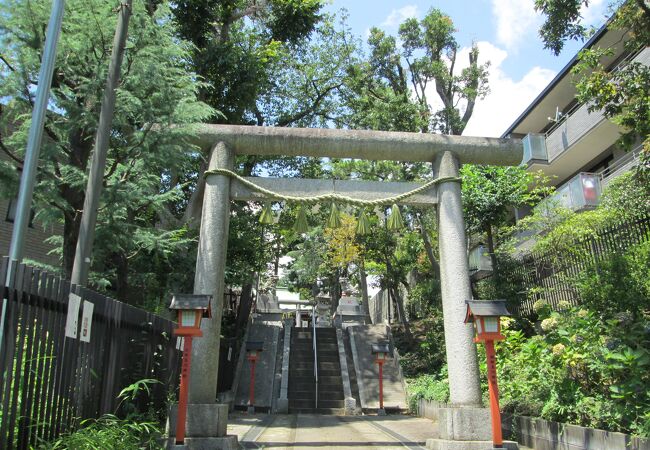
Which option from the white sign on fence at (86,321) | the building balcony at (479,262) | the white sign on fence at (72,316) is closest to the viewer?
the white sign on fence at (72,316)

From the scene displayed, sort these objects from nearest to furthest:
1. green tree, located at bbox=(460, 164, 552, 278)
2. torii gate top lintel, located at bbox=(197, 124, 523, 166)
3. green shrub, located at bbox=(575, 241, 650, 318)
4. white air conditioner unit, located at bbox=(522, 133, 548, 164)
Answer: green shrub, located at bbox=(575, 241, 650, 318) < torii gate top lintel, located at bbox=(197, 124, 523, 166) < green tree, located at bbox=(460, 164, 552, 278) < white air conditioner unit, located at bbox=(522, 133, 548, 164)

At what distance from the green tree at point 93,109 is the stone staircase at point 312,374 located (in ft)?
31.9

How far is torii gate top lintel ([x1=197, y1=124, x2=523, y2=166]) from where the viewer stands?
8.97 m

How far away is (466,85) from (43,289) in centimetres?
1692

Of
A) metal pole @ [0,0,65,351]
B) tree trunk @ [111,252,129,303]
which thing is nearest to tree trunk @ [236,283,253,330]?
tree trunk @ [111,252,129,303]

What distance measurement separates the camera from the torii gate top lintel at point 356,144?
29.4 ft

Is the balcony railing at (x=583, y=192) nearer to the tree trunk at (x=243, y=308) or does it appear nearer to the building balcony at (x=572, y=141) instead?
the building balcony at (x=572, y=141)

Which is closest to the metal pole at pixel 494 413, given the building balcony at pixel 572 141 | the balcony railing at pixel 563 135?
the building balcony at pixel 572 141

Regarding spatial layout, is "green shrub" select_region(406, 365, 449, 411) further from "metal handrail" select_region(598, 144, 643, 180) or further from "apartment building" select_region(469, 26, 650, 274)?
"metal handrail" select_region(598, 144, 643, 180)

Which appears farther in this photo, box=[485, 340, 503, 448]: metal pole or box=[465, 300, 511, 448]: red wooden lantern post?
box=[465, 300, 511, 448]: red wooden lantern post

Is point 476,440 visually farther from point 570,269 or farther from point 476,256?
point 476,256

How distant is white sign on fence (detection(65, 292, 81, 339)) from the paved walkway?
391cm

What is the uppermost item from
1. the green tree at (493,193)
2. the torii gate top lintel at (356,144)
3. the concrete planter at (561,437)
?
the green tree at (493,193)

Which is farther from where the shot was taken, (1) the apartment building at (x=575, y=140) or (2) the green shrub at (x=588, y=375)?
(1) the apartment building at (x=575, y=140)
